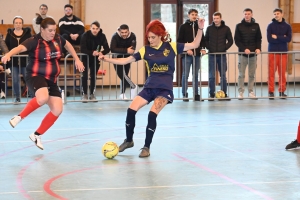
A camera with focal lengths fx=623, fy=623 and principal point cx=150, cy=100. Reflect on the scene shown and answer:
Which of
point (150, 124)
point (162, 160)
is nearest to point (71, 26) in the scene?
point (150, 124)

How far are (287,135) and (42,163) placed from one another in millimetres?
3909

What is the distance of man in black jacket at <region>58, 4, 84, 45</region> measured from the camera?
16.1 meters

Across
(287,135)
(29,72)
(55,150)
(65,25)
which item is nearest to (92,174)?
(55,150)

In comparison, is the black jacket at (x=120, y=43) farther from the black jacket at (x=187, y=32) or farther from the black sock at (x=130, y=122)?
the black sock at (x=130, y=122)

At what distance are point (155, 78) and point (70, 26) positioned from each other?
9.05 meters

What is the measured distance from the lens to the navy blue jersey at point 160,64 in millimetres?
7617

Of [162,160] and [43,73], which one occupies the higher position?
[43,73]

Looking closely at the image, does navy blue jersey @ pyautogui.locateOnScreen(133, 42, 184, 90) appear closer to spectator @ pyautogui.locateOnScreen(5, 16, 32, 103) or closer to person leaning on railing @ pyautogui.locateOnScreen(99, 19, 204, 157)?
person leaning on railing @ pyautogui.locateOnScreen(99, 19, 204, 157)

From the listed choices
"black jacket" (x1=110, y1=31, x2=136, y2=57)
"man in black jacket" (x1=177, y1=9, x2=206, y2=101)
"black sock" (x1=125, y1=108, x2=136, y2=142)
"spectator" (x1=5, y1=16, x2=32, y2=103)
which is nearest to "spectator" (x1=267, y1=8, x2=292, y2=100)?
"man in black jacket" (x1=177, y1=9, x2=206, y2=101)

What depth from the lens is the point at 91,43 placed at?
14492 mm

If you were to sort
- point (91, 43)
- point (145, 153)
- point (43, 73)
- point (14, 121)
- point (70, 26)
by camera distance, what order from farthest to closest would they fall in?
point (70, 26)
point (91, 43)
point (43, 73)
point (14, 121)
point (145, 153)

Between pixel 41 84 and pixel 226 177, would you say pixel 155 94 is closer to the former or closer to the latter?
pixel 41 84

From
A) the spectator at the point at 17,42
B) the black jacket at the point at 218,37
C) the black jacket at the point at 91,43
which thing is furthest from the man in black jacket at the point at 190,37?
the spectator at the point at 17,42

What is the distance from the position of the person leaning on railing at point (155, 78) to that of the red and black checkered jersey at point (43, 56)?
44.0 inches
